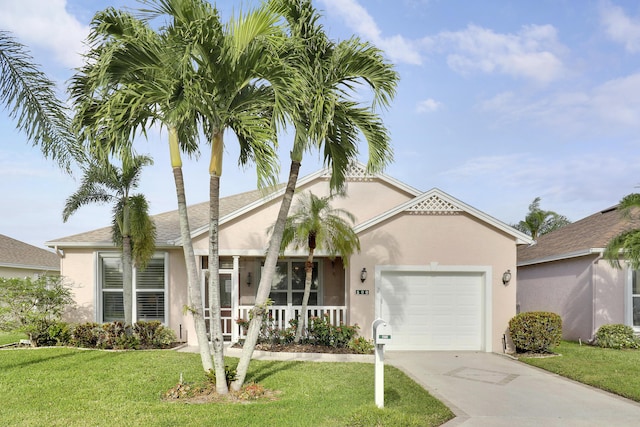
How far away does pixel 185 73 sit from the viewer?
19.9ft

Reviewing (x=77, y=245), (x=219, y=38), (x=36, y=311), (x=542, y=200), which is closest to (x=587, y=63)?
(x=219, y=38)

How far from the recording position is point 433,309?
12391 millimetres

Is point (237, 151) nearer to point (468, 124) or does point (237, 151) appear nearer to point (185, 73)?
point (185, 73)

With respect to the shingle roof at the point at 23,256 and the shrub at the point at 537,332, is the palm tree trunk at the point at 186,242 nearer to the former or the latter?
the shrub at the point at 537,332

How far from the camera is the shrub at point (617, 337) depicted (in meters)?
13.0

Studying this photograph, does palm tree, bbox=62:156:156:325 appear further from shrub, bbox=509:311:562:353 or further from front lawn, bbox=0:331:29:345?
shrub, bbox=509:311:562:353

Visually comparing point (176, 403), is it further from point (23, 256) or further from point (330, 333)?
point (23, 256)

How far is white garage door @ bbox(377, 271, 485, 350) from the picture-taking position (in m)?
12.3

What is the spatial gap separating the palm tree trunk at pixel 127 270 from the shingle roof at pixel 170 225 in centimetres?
90

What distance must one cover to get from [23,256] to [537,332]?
22087mm

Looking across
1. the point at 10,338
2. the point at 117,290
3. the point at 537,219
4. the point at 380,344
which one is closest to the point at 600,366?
the point at 380,344

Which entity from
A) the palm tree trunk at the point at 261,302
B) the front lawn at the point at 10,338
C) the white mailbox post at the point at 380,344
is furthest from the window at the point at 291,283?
the white mailbox post at the point at 380,344

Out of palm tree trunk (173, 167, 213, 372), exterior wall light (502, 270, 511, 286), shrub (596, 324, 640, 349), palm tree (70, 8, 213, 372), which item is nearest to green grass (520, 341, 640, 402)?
shrub (596, 324, 640, 349)

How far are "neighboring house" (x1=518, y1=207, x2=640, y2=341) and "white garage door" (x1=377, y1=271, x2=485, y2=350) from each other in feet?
14.6
